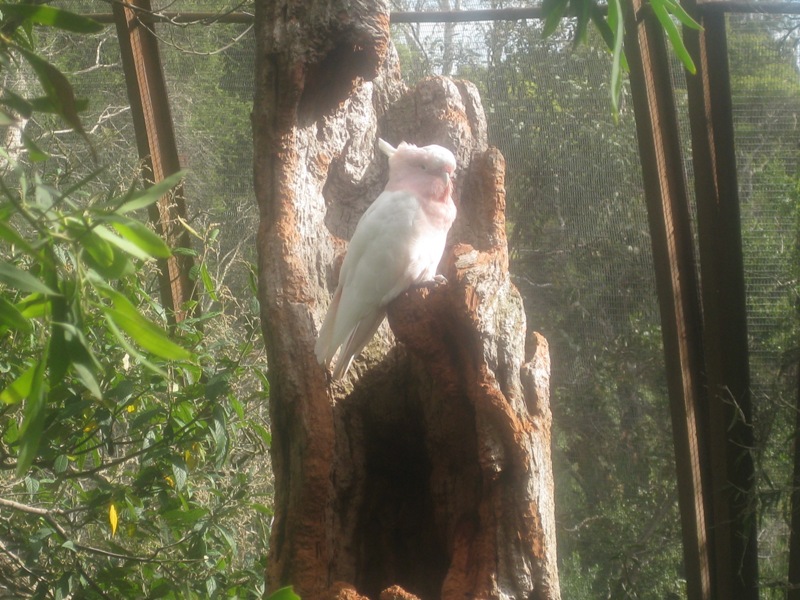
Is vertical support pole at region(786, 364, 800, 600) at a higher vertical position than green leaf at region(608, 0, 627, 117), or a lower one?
lower

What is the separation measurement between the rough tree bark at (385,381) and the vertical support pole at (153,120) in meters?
0.50

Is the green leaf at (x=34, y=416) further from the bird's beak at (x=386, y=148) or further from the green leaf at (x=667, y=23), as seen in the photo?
the bird's beak at (x=386, y=148)

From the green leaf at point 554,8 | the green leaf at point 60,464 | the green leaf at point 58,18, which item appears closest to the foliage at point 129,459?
the green leaf at point 60,464

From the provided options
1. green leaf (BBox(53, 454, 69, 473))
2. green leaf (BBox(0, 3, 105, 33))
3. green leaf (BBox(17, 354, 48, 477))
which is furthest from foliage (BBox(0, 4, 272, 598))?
green leaf (BBox(17, 354, 48, 477))

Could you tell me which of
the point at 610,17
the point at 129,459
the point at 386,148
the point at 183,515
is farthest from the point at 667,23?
the point at 129,459

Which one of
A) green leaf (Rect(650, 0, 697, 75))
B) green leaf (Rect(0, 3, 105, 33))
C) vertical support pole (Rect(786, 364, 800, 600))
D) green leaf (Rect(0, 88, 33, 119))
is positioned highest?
green leaf (Rect(650, 0, 697, 75))

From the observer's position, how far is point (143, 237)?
594 mm

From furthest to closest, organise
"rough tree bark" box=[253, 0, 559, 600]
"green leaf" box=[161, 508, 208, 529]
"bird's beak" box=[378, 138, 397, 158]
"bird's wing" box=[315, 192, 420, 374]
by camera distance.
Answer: "bird's beak" box=[378, 138, 397, 158]
"green leaf" box=[161, 508, 208, 529]
"bird's wing" box=[315, 192, 420, 374]
"rough tree bark" box=[253, 0, 559, 600]

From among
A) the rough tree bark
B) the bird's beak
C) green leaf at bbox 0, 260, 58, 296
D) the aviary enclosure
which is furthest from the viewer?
the aviary enclosure

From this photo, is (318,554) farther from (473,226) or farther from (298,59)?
(298,59)

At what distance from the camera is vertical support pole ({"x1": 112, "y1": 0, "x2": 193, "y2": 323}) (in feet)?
6.29

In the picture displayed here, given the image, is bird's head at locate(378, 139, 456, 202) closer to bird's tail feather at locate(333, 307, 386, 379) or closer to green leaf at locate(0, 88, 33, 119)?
bird's tail feather at locate(333, 307, 386, 379)

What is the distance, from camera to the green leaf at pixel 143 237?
58 centimetres

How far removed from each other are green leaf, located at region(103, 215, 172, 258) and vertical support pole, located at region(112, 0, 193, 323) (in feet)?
4.35
